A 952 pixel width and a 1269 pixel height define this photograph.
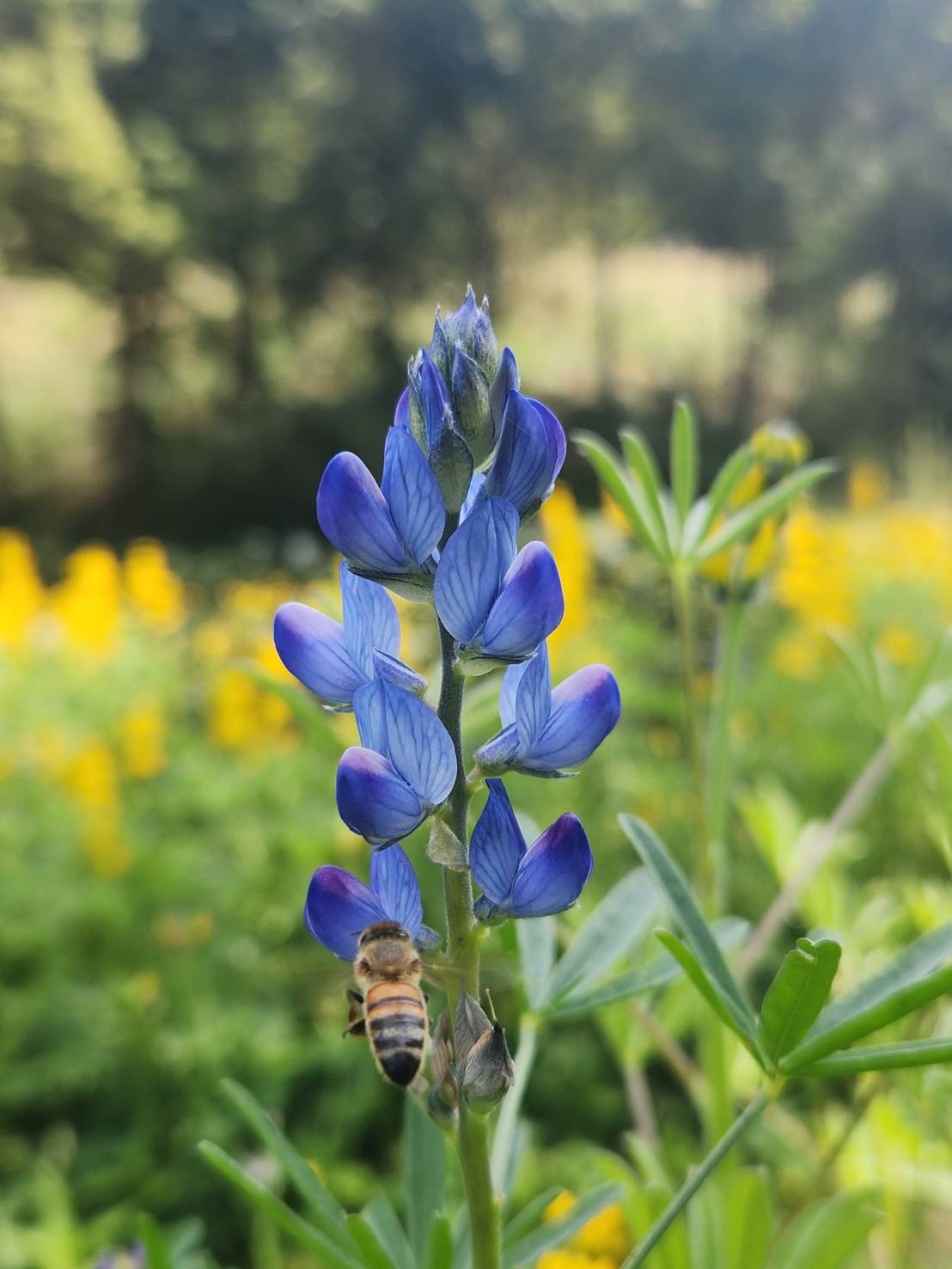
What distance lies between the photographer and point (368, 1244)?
562 mm

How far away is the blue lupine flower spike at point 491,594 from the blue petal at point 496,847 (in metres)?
0.08

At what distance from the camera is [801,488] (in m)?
0.96

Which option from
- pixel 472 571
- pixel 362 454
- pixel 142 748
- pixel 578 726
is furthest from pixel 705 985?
pixel 362 454

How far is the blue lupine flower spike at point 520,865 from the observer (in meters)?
0.59

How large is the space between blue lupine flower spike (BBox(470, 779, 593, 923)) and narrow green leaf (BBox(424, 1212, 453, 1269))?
17cm

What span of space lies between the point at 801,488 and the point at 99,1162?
1928mm

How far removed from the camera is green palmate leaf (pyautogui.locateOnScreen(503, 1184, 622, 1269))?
68cm

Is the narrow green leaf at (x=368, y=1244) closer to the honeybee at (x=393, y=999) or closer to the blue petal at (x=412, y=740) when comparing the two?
the honeybee at (x=393, y=999)

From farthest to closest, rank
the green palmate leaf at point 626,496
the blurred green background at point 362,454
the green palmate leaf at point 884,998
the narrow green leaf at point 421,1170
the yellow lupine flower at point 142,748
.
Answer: the yellow lupine flower at point 142,748, the blurred green background at point 362,454, the green palmate leaf at point 626,496, the narrow green leaf at point 421,1170, the green palmate leaf at point 884,998

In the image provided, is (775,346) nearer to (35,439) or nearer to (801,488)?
(35,439)

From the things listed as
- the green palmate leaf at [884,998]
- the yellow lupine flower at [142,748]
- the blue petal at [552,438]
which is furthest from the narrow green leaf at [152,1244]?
the yellow lupine flower at [142,748]

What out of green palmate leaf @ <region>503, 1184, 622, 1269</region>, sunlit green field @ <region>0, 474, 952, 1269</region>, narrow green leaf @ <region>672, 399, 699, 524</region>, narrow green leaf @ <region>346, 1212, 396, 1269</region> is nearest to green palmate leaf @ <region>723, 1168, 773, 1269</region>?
sunlit green field @ <region>0, 474, 952, 1269</region>

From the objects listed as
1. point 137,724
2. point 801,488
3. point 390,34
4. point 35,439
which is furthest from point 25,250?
point 801,488

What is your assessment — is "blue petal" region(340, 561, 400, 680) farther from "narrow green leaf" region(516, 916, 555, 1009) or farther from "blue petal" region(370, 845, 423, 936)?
"narrow green leaf" region(516, 916, 555, 1009)
